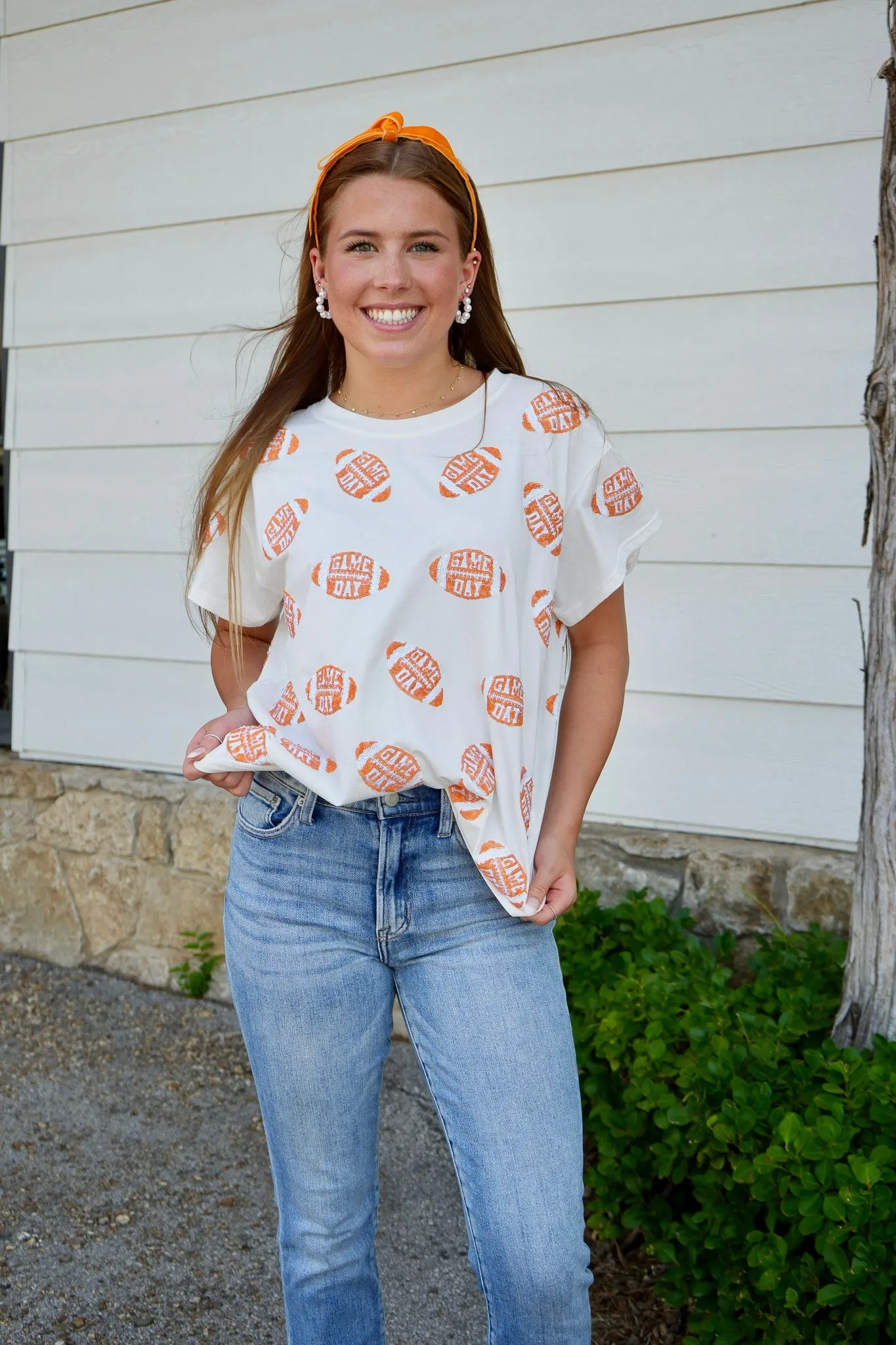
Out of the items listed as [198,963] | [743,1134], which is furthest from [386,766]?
[198,963]

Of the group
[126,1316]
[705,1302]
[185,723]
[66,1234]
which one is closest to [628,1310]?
[705,1302]

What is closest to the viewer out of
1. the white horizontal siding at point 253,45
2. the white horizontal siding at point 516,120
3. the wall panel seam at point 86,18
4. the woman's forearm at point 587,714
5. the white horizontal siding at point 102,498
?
the woman's forearm at point 587,714

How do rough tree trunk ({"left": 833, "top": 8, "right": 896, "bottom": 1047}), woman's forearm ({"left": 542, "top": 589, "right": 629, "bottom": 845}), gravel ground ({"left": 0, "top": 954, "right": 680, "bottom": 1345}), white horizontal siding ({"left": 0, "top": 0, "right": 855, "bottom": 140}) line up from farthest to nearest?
white horizontal siding ({"left": 0, "top": 0, "right": 855, "bottom": 140}), gravel ground ({"left": 0, "top": 954, "right": 680, "bottom": 1345}), rough tree trunk ({"left": 833, "top": 8, "right": 896, "bottom": 1047}), woman's forearm ({"left": 542, "top": 589, "right": 629, "bottom": 845})

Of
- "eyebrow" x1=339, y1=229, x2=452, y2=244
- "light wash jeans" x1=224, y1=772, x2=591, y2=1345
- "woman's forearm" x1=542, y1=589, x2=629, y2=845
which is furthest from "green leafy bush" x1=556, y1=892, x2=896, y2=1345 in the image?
"eyebrow" x1=339, y1=229, x2=452, y2=244

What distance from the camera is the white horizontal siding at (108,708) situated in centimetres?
369

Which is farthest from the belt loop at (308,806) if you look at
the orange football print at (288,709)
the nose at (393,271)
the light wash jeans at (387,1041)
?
the nose at (393,271)

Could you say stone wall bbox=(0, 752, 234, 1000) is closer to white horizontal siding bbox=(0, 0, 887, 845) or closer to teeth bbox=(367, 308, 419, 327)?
white horizontal siding bbox=(0, 0, 887, 845)

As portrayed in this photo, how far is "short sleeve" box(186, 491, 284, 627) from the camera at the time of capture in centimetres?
169

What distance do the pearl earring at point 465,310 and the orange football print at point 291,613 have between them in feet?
1.45

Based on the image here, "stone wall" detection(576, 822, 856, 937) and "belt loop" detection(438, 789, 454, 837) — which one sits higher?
"belt loop" detection(438, 789, 454, 837)

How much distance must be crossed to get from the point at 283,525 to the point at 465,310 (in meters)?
0.40

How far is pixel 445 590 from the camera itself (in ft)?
4.98

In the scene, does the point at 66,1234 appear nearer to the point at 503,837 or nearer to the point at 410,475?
the point at 503,837

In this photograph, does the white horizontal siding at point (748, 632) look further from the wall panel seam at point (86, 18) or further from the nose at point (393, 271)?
the wall panel seam at point (86, 18)
